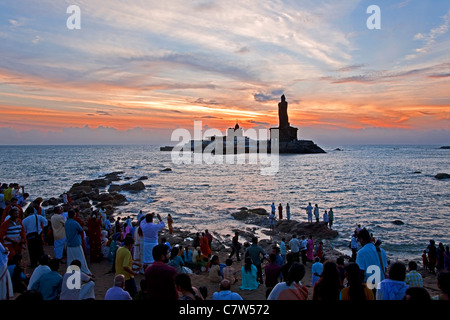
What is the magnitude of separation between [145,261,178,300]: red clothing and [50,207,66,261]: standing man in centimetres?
510

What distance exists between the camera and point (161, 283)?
4508 mm

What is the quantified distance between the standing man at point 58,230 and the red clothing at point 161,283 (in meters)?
5.10

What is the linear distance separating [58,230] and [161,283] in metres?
5.50

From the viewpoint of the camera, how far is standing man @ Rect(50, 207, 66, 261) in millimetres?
8320

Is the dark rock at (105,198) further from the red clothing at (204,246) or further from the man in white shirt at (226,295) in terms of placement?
the man in white shirt at (226,295)

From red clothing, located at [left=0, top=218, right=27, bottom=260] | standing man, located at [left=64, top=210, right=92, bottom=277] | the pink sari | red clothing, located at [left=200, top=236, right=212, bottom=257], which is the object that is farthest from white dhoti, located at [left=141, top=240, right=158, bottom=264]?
the pink sari

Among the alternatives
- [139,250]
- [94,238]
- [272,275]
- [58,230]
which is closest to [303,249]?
[272,275]

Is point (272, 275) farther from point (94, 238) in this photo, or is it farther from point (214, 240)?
point (214, 240)

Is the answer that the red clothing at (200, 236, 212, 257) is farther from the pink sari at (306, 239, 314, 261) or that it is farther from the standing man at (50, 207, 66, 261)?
the standing man at (50, 207, 66, 261)

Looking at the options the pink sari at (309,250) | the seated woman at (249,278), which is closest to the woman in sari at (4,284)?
the seated woman at (249,278)

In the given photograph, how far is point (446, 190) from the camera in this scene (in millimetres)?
39469

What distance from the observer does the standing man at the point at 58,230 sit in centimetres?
832
